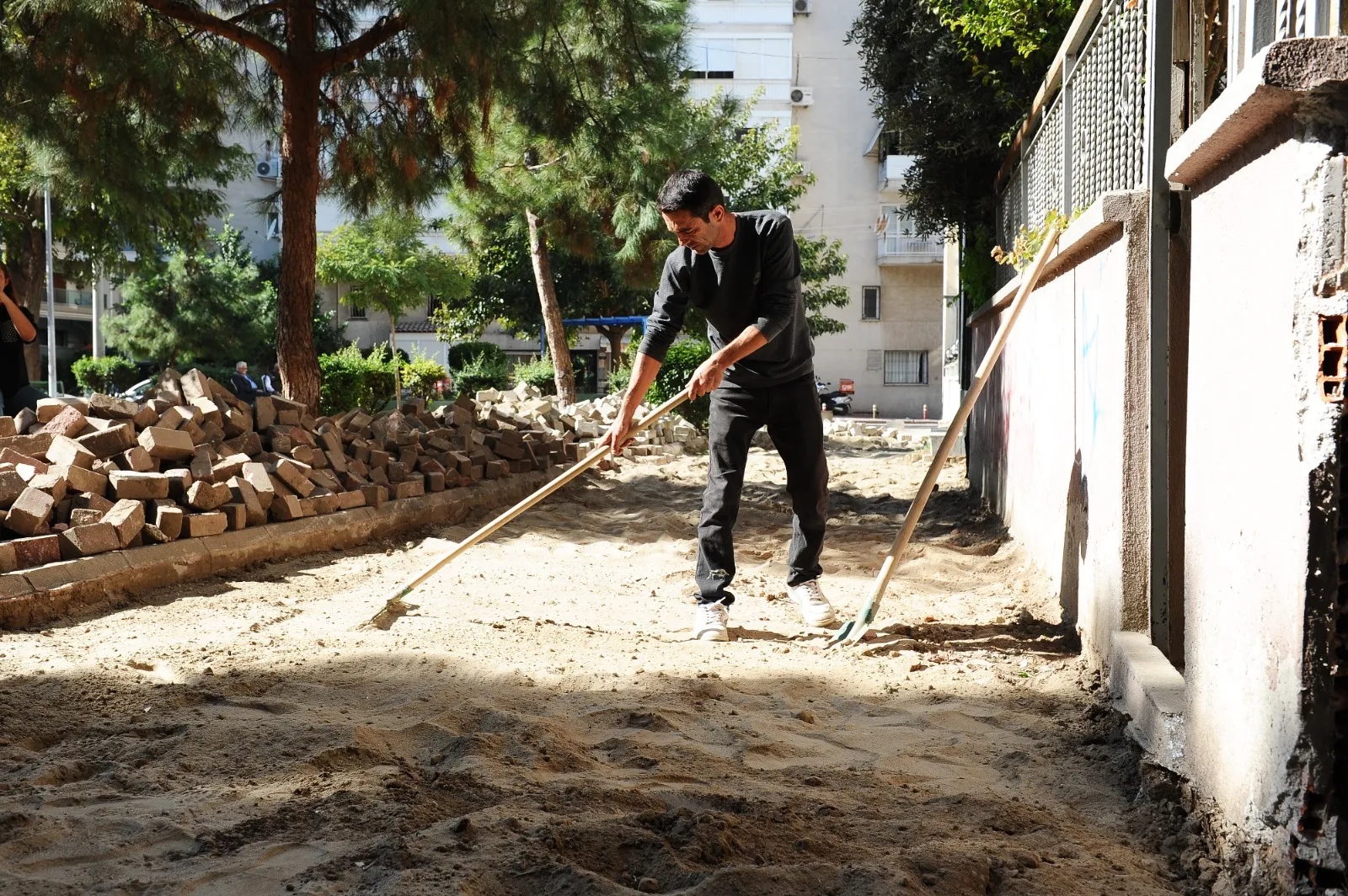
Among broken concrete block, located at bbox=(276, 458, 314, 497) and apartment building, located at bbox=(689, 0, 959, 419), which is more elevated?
apartment building, located at bbox=(689, 0, 959, 419)

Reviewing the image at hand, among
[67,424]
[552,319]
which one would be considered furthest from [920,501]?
[552,319]

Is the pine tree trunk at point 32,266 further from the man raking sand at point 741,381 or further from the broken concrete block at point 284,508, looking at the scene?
the man raking sand at point 741,381

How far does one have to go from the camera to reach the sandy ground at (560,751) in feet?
6.76

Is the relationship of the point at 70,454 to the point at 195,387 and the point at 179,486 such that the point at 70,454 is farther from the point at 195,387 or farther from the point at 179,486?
the point at 195,387

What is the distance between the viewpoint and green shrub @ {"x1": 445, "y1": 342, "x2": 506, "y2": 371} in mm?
27125

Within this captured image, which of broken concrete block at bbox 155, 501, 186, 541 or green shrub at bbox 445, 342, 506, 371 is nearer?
broken concrete block at bbox 155, 501, 186, 541

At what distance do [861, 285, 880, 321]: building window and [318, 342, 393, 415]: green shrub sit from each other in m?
18.5

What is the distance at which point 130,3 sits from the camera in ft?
25.2

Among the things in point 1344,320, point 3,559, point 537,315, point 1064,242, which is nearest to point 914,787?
point 1344,320

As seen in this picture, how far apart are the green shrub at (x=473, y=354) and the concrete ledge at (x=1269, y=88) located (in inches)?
961

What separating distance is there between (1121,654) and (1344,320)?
156 centimetres

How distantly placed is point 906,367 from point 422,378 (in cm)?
1837

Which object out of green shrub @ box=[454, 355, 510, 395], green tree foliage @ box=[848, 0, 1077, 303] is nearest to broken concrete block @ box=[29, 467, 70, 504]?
green tree foliage @ box=[848, 0, 1077, 303]

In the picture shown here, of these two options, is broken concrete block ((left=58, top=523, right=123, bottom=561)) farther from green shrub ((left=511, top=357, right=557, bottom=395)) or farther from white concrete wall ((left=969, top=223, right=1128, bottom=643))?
green shrub ((left=511, top=357, right=557, bottom=395))
